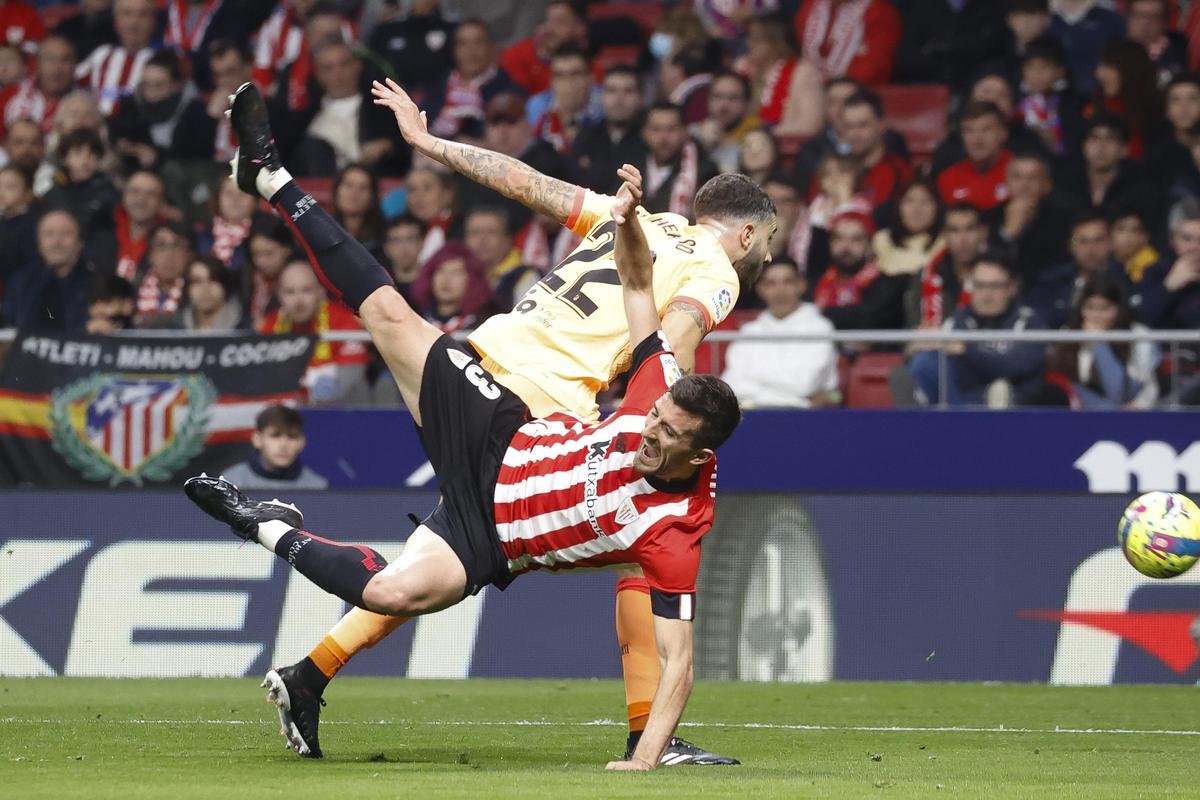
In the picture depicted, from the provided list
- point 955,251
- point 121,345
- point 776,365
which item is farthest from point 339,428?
point 955,251

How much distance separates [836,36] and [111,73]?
22.3 feet

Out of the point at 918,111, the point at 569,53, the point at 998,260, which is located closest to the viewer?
the point at 998,260

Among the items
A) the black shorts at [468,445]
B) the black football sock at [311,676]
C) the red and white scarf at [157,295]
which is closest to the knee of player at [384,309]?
the black shorts at [468,445]

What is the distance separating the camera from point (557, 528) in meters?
7.44

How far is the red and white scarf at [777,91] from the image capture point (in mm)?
16578

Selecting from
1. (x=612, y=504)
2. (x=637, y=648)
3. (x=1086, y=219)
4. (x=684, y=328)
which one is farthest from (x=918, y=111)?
(x=612, y=504)

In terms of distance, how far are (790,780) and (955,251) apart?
25.6 ft

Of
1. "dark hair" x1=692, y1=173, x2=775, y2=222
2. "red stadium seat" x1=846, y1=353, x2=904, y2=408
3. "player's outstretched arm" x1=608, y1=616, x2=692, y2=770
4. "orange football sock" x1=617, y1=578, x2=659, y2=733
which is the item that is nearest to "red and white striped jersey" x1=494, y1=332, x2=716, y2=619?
"player's outstretched arm" x1=608, y1=616, x2=692, y2=770

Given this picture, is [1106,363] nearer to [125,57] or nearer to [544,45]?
[544,45]

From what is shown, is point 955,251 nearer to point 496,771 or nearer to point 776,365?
point 776,365

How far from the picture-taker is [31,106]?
1847 cm

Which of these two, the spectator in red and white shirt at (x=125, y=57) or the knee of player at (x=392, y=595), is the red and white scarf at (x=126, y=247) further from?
the knee of player at (x=392, y=595)

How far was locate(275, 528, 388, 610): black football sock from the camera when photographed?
7.38 meters

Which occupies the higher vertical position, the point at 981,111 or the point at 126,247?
the point at 981,111
